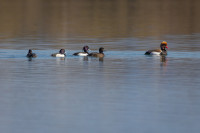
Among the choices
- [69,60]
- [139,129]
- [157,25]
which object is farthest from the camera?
[157,25]

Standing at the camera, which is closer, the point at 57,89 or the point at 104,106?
the point at 104,106

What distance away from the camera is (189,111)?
61.2 ft

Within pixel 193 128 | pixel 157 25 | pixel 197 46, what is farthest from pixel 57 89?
pixel 157 25

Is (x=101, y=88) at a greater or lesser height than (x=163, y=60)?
lesser

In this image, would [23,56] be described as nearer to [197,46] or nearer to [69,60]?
[69,60]

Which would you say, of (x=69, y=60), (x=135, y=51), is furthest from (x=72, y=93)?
(x=135, y=51)

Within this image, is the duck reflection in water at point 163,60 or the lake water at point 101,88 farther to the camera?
the duck reflection in water at point 163,60

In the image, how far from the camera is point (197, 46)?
39031 millimetres

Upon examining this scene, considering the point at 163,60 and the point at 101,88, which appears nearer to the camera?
the point at 101,88

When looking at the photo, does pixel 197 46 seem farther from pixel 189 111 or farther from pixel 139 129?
pixel 139 129

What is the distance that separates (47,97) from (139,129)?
5.17m

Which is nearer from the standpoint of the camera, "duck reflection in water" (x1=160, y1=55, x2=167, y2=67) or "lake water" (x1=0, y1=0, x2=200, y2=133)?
"lake water" (x1=0, y1=0, x2=200, y2=133)

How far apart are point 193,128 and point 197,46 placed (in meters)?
22.9

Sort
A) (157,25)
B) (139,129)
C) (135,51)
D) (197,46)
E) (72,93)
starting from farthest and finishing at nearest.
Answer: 1. (157,25)
2. (197,46)
3. (135,51)
4. (72,93)
5. (139,129)
